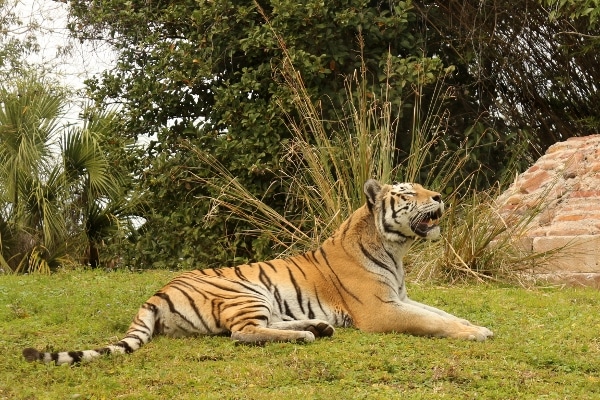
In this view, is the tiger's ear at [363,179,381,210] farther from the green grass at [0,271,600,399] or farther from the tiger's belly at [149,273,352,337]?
the green grass at [0,271,600,399]

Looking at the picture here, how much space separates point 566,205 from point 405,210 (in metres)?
4.83

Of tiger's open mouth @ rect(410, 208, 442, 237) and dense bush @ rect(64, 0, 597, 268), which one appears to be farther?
dense bush @ rect(64, 0, 597, 268)

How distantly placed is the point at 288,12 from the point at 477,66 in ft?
11.7

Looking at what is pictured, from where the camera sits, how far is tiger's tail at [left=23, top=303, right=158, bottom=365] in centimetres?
628

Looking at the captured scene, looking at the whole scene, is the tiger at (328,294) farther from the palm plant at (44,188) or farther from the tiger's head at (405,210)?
the palm plant at (44,188)

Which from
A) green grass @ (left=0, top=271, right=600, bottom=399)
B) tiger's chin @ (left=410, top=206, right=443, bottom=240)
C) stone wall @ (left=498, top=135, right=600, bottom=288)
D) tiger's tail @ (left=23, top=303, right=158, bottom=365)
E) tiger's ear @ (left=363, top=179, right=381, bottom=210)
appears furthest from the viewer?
stone wall @ (left=498, top=135, right=600, bottom=288)

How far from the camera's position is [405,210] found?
24.5 ft

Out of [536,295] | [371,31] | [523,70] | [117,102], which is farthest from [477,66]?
[536,295]

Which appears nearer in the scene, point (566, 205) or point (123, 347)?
point (123, 347)

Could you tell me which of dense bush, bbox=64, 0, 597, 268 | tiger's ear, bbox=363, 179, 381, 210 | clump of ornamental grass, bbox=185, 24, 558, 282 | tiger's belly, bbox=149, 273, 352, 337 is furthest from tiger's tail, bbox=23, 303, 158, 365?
dense bush, bbox=64, 0, 597, 268

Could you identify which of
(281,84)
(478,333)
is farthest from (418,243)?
(478,333)

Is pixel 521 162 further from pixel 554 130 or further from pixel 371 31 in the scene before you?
pixel 371 31

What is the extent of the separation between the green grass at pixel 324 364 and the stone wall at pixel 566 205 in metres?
2.61

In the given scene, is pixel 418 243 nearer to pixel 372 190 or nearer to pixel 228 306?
pixel 372 190
